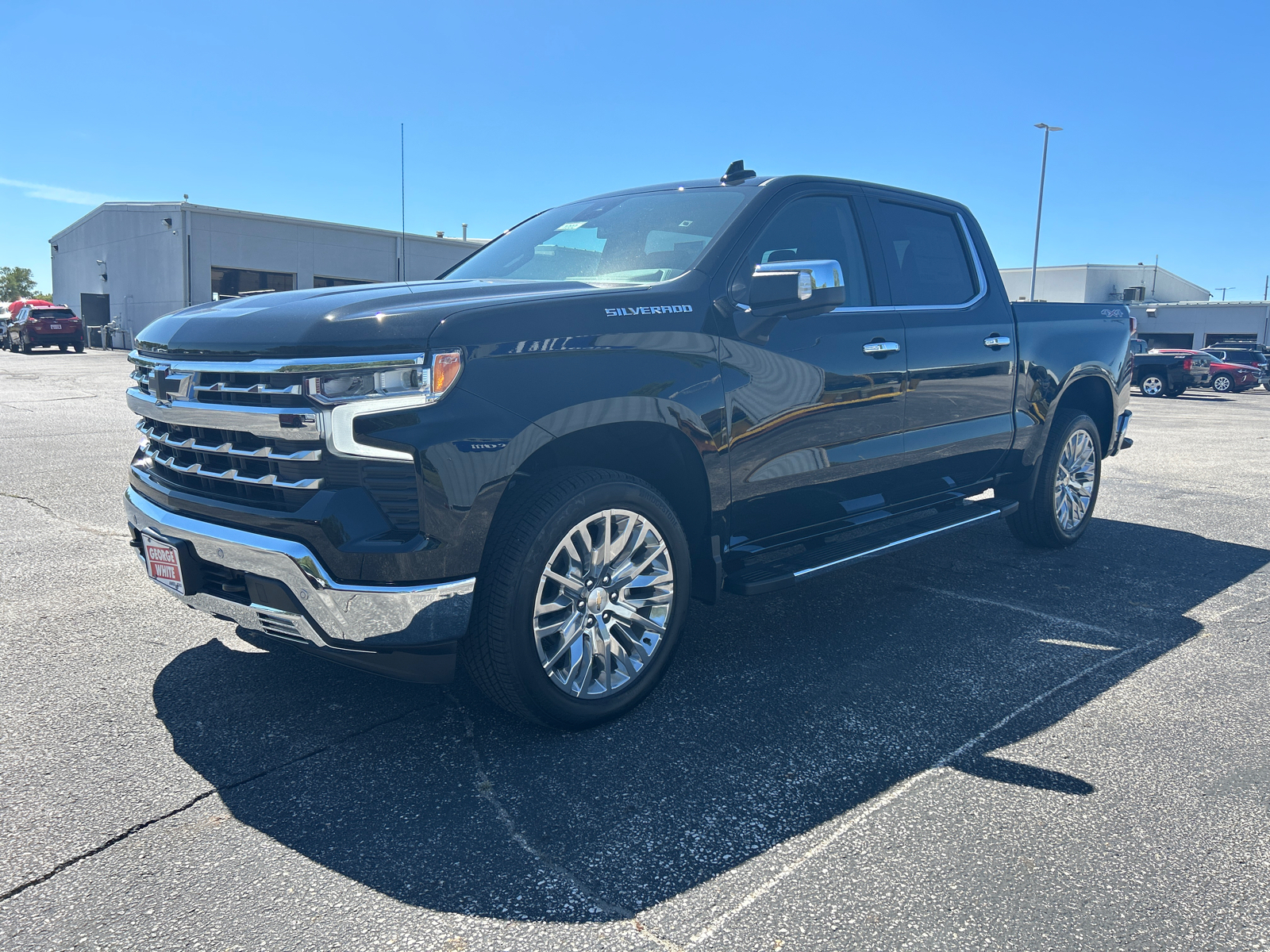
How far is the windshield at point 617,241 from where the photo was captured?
3830 millimetres

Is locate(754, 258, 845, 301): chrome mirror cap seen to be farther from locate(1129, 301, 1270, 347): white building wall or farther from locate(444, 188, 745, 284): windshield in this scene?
locate(1129, 301, 1270, 347): white building wall

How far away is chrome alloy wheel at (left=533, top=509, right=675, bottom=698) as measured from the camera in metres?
3.09

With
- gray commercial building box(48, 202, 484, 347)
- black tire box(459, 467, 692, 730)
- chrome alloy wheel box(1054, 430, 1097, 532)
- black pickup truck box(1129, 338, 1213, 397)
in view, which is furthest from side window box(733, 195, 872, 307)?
gray commercial building box(48, 202, 484, 347)

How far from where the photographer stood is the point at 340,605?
8.96 ft

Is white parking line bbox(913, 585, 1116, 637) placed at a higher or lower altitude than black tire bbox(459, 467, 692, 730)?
lower

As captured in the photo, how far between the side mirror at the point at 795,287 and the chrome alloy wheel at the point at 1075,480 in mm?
2842

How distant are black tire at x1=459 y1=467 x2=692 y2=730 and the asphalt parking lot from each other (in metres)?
0.17

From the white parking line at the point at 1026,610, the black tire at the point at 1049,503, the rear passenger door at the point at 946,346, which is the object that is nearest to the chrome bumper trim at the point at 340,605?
the rear passenger door at the point at 946,346

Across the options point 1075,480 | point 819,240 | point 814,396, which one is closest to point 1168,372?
point 1075,480

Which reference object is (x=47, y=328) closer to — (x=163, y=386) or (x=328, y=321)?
(x=163, y=386)

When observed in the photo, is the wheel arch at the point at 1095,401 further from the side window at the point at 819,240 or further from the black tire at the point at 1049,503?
the side window at the point at 819,240

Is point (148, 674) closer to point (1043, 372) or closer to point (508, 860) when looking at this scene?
point (508, 860)

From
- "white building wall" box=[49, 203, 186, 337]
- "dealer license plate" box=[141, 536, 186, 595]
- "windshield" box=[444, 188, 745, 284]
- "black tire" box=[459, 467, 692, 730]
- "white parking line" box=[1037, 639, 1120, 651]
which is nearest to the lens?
"black tire" box=[459, 467, 692, 730]

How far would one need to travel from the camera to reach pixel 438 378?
2.75 meters
